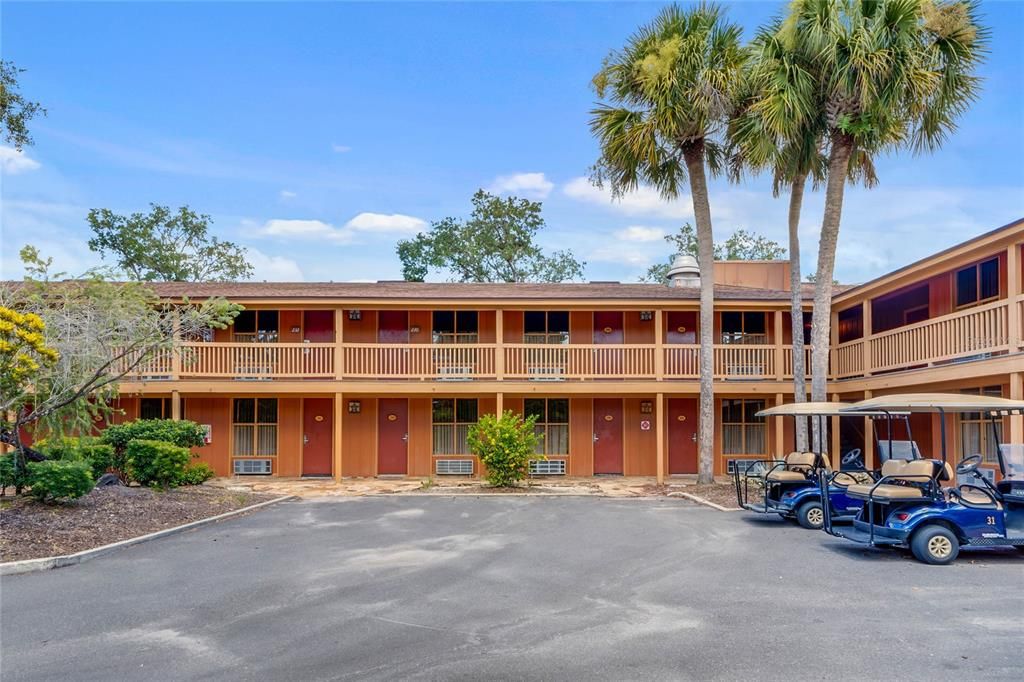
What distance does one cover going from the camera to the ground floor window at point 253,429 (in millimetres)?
20844

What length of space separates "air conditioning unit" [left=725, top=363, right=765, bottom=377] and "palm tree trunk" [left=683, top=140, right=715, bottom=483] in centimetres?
216

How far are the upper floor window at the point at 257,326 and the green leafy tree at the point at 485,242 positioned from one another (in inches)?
804

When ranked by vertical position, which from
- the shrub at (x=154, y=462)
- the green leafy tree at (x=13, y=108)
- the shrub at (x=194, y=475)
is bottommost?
the shrub at (x=194, y=475)

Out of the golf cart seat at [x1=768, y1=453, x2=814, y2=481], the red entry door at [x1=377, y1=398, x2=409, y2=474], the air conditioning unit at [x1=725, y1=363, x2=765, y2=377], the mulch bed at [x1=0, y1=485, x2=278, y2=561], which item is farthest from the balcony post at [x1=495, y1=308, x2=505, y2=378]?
the golf cart seat at [x1=768, y1=453, x2=814, y2=481]

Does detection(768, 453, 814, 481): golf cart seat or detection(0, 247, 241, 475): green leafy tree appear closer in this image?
detection(0, 247, 241, 475): green leafy tree

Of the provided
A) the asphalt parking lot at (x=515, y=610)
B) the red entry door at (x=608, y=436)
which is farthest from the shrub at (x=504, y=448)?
the asphalt parking lot at (x=515, y=610)

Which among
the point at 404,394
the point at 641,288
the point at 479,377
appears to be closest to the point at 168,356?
the point at 404,394

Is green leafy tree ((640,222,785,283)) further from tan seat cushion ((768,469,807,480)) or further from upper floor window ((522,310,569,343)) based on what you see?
tan seat cushion ((768,469,807,480))

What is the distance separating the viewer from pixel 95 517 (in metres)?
11.2

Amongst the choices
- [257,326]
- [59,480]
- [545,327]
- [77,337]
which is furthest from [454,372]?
[59,480]

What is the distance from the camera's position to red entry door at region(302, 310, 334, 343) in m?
21.2

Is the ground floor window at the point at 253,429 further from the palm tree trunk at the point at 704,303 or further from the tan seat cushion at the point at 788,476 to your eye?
the tan seat cushion at the point at 788,476

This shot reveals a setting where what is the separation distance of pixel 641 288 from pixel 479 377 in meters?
6.34

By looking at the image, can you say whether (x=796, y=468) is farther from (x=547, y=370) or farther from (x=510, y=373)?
(x=510, y=373)
